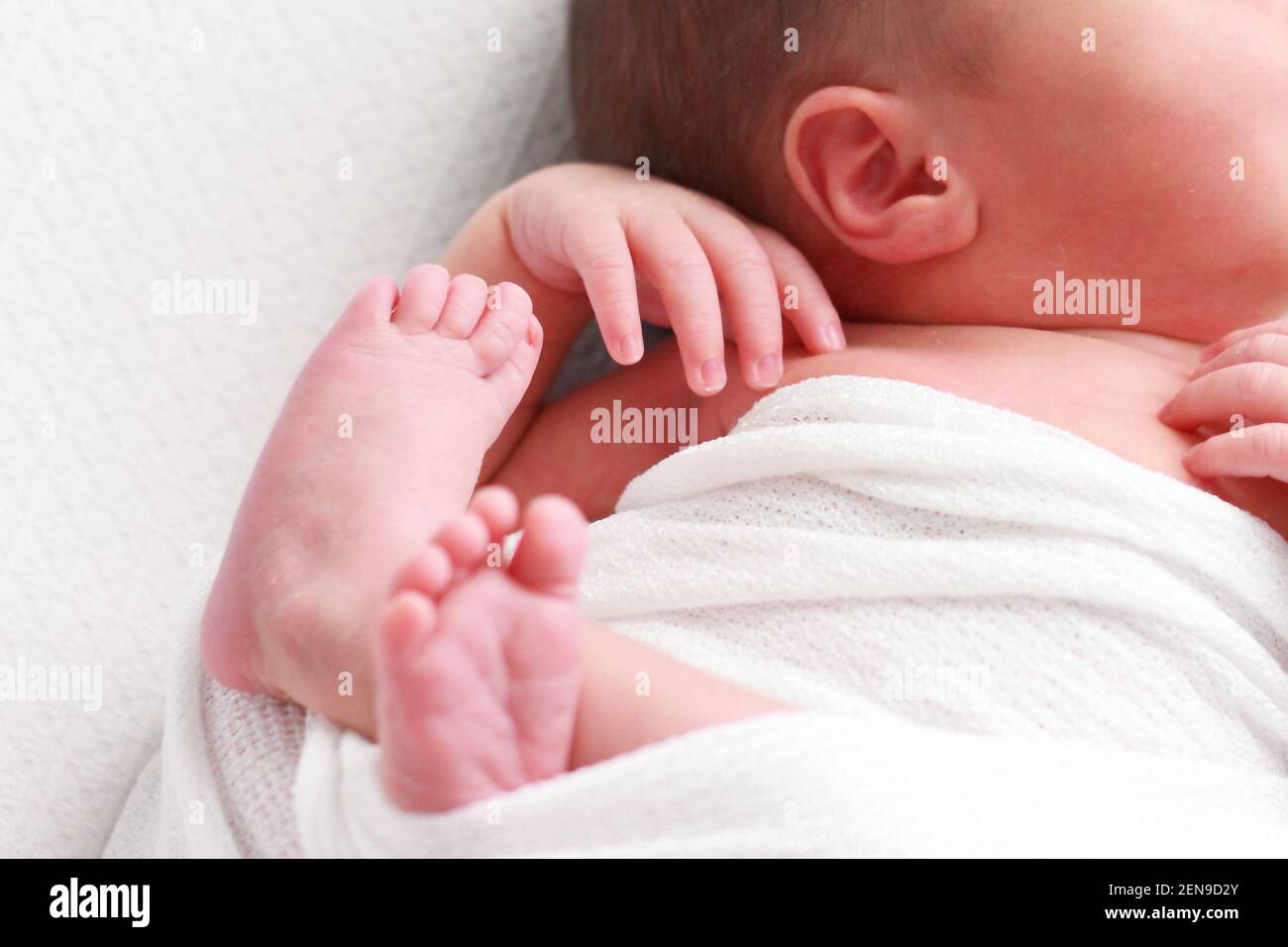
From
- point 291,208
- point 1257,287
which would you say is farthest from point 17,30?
point 1257,287

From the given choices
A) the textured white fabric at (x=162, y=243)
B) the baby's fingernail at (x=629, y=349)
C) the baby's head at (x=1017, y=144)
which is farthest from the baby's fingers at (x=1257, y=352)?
the textured white fabric at (x=162, y=243)

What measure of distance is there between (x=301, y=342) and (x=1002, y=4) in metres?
0.77

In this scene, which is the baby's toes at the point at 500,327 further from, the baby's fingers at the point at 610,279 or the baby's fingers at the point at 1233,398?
the baby's fingers at the point at 1233,398

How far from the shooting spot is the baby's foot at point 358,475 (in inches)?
33.4

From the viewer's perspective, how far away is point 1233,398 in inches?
39.8

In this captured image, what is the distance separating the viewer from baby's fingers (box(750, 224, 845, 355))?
1.16 metres

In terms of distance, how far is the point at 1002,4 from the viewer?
1.11 m

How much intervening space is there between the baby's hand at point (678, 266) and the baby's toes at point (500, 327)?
3.7 inches

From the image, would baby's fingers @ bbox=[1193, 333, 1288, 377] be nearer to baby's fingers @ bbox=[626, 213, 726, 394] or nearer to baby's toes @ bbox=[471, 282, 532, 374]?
baby's fingers @ bbox=[626, 213, 726, 394]

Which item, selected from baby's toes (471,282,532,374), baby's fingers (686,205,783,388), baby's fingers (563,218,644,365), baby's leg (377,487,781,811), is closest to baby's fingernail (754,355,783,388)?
baby's fingers (686,205,783,388)

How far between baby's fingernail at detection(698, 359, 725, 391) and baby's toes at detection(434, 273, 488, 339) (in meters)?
0.20

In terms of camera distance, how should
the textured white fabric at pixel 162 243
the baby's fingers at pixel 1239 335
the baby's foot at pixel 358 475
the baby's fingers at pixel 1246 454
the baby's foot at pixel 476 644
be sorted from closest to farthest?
the baby's foot at pixel 476 644 → the baby's foot at pixel 358 475 → the baby's fingers at pixel 1246 454 → the baby's fingers at pixel 1239 335 → the textured white fabric at pixel 162 243

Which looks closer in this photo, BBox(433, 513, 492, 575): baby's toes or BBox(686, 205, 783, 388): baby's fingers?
BBox(433, 513, 492, 575): baby's toes
